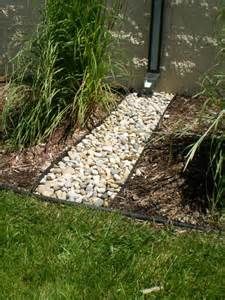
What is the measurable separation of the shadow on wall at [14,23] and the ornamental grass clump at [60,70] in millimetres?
1176

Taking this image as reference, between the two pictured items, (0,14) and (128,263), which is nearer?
(128,263)

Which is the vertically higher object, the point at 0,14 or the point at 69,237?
the point at 0,14

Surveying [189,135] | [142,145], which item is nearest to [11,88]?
[142,145]

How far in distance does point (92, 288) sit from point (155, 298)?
0.35 meters

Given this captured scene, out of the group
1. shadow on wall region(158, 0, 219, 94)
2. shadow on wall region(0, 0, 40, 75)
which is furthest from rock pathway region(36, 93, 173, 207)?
shadow on wall region(0, 0, 40, 75)

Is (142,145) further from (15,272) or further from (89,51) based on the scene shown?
(15,272)

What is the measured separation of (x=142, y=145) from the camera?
16.4ft

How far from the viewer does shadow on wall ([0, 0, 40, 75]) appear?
249 inches

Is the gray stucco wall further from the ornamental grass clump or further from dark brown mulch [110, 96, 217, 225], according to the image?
dark brown mulch [110, 96, 217, 225]

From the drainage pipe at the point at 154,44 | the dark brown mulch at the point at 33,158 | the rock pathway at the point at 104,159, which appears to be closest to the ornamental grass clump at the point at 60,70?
the dark brown mulch at the point at 33,158

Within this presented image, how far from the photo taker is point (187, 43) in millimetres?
6043

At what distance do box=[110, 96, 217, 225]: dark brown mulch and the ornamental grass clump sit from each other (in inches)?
29.4

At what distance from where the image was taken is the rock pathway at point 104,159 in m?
4.32

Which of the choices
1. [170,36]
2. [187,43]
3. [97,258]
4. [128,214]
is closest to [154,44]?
[170,36]
